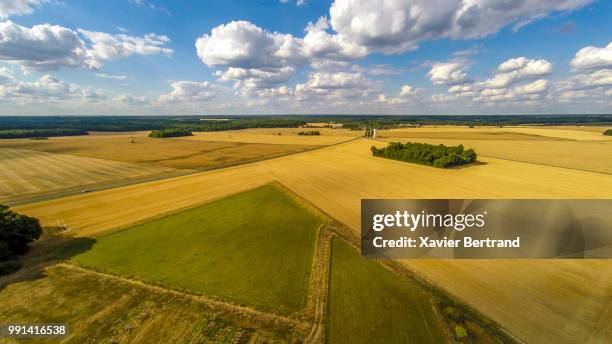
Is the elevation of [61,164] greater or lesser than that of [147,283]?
greater

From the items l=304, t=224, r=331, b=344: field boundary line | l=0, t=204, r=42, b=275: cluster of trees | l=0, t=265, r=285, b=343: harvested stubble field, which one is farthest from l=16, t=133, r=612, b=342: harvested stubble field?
l=0, t=265, r=285, b=343: harvested stubble field

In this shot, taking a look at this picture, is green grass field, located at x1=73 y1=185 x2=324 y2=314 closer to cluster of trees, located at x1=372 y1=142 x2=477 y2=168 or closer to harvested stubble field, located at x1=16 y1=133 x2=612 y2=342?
harvested stubble field, located at x1=16 y1=133 x2=612 y2=342

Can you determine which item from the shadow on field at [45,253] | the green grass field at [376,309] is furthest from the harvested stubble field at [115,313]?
the green grass field at [376,309]

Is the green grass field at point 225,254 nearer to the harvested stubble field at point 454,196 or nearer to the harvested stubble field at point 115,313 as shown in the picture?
the harvested stubble field at point 115,313

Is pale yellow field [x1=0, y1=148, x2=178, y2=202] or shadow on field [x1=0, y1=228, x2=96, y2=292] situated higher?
pale yellow field [x1=0, y1=148, x2=178, y2=202]

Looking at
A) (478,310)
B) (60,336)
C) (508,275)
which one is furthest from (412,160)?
(60,336)

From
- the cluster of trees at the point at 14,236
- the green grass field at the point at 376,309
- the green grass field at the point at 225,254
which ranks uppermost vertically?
the cluster of trees at the point at 14,236

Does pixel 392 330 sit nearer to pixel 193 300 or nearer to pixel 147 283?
pixel 193 300
